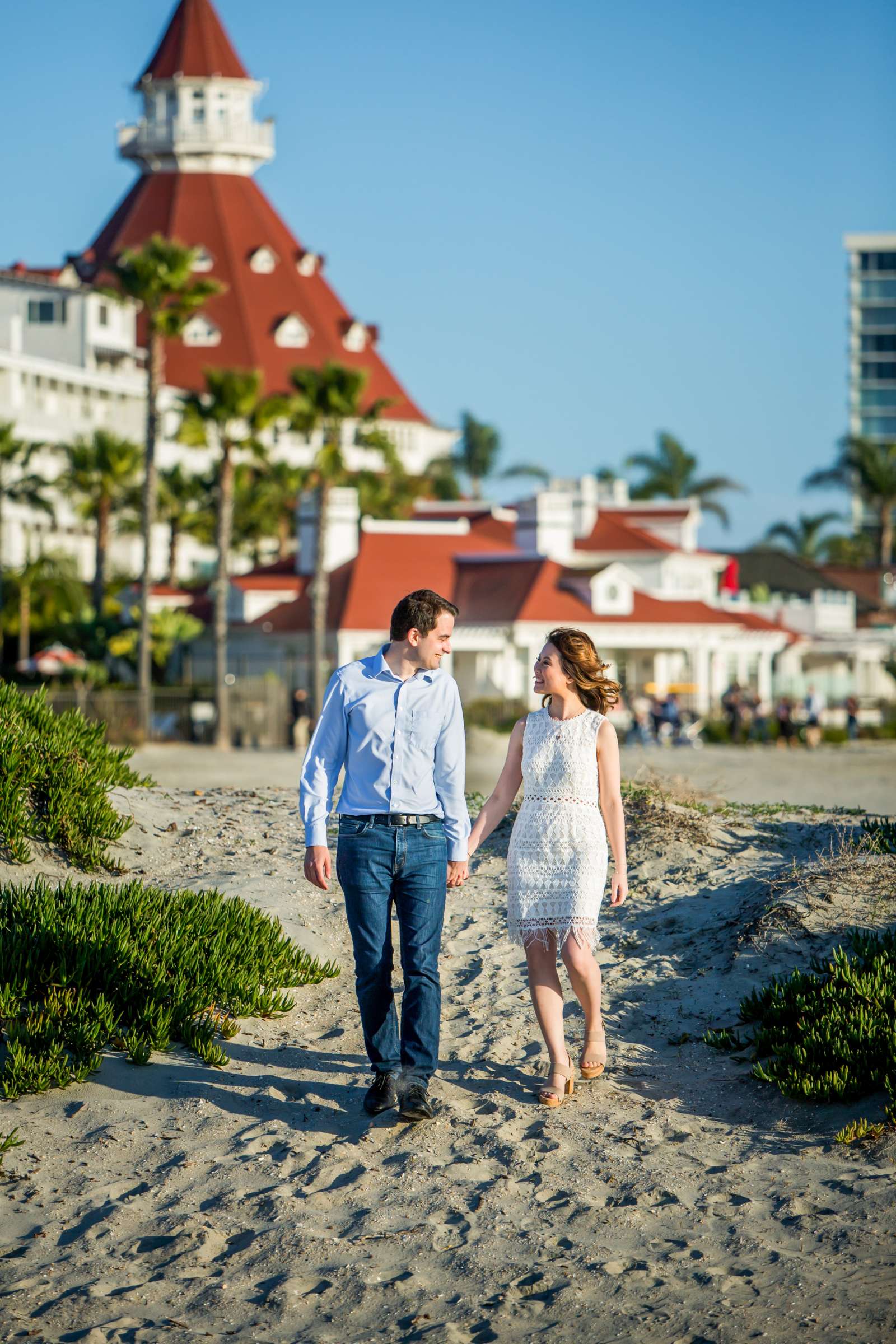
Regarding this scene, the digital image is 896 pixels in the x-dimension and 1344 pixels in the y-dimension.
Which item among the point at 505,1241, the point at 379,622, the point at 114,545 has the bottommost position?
the point at 505,1241

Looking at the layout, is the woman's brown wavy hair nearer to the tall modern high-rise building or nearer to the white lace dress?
the white lace dress

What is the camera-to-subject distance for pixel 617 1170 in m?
5.50

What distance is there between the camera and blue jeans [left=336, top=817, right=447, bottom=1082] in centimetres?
580

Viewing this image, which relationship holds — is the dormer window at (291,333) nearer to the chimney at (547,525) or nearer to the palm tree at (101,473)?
the palm tree at (101,473)

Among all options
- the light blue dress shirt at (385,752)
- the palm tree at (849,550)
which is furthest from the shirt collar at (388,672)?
the palm tree at (849,550)

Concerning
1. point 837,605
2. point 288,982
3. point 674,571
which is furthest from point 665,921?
point 837,605

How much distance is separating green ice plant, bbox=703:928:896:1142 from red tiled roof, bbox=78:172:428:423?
69867 mm

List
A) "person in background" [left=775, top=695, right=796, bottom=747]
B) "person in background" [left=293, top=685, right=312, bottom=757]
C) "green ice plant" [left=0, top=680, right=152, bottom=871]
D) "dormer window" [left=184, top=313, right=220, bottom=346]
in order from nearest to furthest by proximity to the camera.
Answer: "green ice plant" [left=0, top=680, right=152, bottom=871] < "person in background" [left=293, top=685, right=312, bottom=757] < "person in background" [left=775, top=695, right=796, bottom=747] < "dormer window" [left=184, top=313, right=220, bottom=346]

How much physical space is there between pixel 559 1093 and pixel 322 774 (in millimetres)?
1554

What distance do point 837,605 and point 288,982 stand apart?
55.3 m

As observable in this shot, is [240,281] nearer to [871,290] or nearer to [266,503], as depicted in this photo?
[266,503]

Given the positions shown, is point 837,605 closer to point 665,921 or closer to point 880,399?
point 665,921

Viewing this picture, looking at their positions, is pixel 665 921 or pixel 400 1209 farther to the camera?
pixel 665 921

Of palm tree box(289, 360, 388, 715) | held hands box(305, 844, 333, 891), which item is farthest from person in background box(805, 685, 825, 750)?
held hands box(305, 844, 333, 891)
